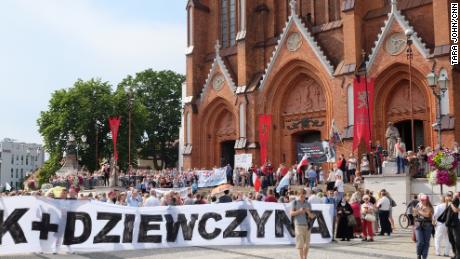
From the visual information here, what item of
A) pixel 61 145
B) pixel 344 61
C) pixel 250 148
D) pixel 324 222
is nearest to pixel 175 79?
pixel 61 145

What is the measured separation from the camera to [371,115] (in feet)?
101

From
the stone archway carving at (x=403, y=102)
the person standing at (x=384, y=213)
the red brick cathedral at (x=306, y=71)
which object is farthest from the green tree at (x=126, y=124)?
the person standing at (x=384, y=213)

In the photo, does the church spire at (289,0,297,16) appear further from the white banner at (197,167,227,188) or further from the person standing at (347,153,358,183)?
the person standing at (347,153,358,183)

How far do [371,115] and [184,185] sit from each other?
11349 mm

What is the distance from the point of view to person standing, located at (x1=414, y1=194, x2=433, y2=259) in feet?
37.3

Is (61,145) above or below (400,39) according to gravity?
below

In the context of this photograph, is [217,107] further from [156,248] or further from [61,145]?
[156,248]

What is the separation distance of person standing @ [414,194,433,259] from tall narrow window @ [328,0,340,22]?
24379mm

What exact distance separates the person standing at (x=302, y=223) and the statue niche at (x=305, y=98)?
22.5m

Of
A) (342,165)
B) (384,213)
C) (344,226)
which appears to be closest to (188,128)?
(342,165)

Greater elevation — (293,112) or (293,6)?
(293,6)

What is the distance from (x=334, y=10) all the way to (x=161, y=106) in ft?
97.1

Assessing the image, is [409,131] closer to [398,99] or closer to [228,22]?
[398,99]

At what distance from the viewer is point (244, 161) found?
33.6 m
